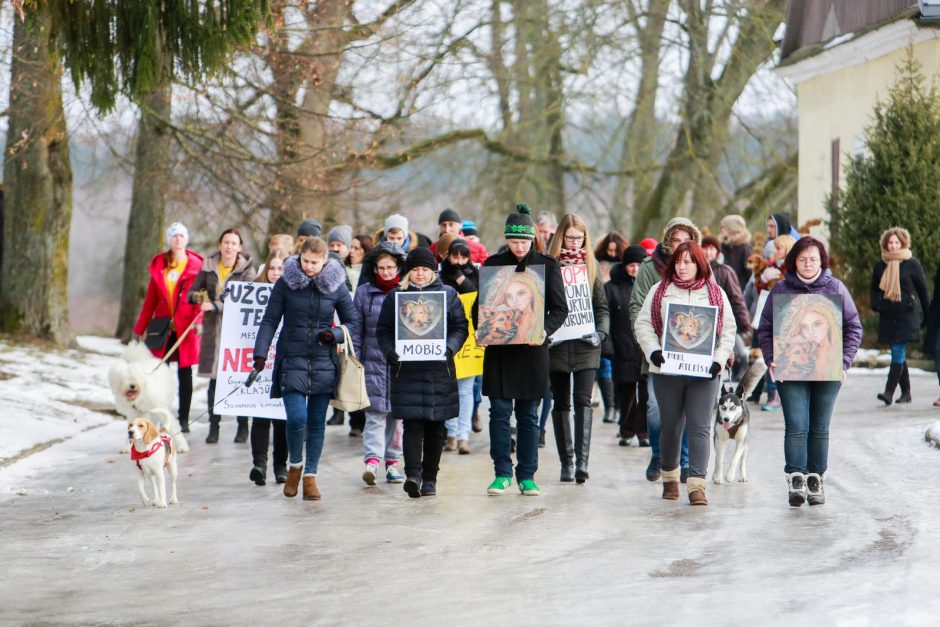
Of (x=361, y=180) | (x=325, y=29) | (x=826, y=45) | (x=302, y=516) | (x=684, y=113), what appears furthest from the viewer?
(x=684, y=113)

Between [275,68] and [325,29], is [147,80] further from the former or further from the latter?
[275,68]

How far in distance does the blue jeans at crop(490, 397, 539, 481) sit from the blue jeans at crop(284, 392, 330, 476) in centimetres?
128

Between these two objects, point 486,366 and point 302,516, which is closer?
point 302,516

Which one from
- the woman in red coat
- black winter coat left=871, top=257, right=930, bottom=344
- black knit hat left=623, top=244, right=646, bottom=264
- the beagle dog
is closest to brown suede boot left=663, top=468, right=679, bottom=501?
black knit hat left=623, top=244, right=646, bottom=264

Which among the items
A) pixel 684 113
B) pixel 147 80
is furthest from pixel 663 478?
pixel 684 113

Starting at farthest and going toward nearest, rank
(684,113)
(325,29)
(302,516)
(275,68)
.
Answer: (684,113) < (275,68) < (325,29) < (302,516)

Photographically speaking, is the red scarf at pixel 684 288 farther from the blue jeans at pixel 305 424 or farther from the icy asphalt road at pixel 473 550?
the blue jeans at pixel 305 424

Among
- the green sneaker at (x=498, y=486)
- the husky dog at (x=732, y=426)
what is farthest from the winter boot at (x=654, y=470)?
the green sneaker at (x=498, y=486)

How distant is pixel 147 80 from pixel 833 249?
44.3 ft

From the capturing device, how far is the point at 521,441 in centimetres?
1062

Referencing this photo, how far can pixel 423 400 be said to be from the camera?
10500mm

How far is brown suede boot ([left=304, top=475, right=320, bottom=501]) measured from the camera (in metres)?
10.4

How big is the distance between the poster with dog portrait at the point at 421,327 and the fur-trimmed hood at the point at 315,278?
0.48 meters

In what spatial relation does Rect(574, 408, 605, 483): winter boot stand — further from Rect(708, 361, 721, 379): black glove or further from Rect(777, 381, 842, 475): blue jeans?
Rect(777, 381, 842, 475): blue jeans
